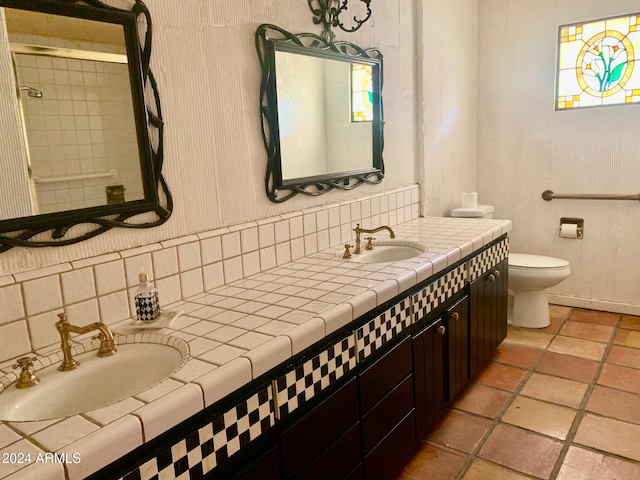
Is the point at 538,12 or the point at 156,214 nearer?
the point at 156,214

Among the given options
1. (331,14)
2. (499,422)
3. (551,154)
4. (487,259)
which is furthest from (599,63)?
(499,422)

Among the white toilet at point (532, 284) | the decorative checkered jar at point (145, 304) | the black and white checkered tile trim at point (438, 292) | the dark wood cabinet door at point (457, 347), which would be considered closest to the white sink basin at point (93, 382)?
the decorative checkered jar at point (145, 304)

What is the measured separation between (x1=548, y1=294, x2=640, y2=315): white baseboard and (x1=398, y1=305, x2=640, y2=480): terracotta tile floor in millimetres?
280

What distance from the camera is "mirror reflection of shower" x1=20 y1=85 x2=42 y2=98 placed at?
1.25 m

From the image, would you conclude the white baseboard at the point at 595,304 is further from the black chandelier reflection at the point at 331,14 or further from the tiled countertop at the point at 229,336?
the black chandelier reflection at the point at 331,14

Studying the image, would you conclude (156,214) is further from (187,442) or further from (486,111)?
(486,111)

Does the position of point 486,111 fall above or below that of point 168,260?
above

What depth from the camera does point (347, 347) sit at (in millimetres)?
1522

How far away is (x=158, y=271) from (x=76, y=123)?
1.65 ft

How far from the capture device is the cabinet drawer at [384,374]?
162cm

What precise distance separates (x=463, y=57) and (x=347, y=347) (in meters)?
2.84

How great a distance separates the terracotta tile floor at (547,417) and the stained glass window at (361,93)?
5.15 feet

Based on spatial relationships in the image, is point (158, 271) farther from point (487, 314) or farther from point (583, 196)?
point (583, 196)

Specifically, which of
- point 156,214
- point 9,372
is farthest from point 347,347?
point 9,372
